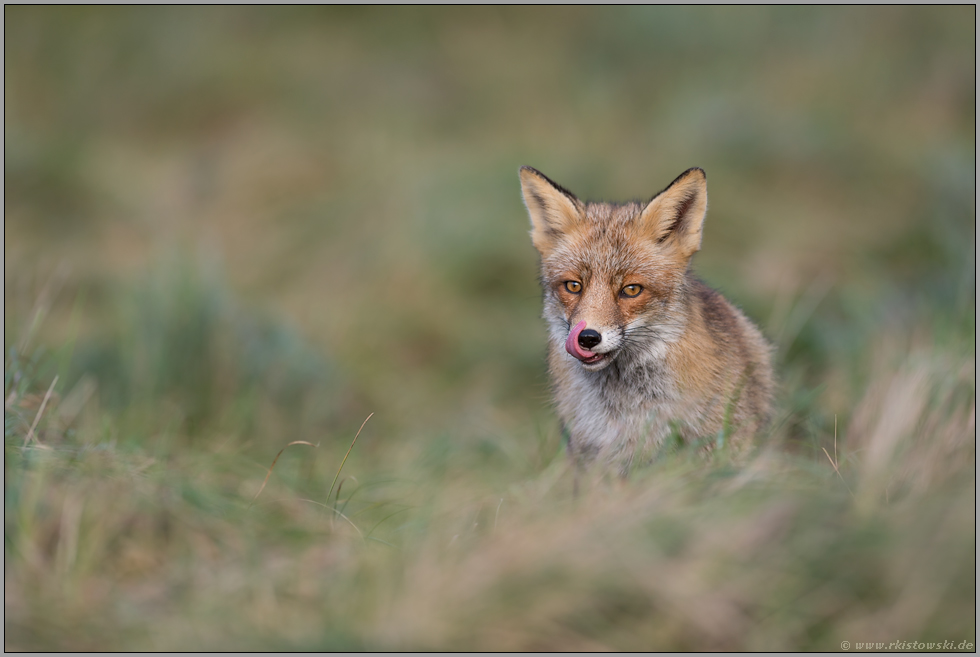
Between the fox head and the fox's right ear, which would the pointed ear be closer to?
the fox head

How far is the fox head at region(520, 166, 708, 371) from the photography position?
426 centimetres

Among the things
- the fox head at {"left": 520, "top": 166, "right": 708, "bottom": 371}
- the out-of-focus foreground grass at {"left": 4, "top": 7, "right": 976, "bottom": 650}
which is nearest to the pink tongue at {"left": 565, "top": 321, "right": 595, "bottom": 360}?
the fox head at {"left": 520, "top": 166, "right": 708, "bottom": 371}

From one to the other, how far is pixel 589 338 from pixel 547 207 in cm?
103

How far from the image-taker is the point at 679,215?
449 centimetres

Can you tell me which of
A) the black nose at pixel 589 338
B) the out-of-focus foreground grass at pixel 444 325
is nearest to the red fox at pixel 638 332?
the black nose at pixel 589 338

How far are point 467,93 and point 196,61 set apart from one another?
15.4 feet

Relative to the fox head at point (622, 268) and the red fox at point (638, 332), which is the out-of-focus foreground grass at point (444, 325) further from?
the fox head at point (622, 268)

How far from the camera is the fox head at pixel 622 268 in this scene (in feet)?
14.0

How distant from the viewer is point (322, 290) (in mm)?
9469

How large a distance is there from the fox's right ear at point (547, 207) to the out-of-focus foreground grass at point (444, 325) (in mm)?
1398

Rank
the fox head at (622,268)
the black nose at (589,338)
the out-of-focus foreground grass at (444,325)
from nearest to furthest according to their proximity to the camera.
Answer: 1. the out-of-focus foreground grass at (444,325)
2. the black nose at (589,338)
3. the fox head at (622,268)

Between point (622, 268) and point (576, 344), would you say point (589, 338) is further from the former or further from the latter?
point (622, 268)

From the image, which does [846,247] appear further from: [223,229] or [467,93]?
[223,229]

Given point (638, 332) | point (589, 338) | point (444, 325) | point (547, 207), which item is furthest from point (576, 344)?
point (444, 325)
